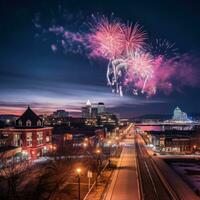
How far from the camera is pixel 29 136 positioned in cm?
6838

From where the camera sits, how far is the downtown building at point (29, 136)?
217ft

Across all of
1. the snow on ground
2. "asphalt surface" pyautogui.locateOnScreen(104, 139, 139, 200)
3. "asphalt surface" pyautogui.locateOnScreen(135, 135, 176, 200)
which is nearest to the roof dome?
"asphalt surface" pyautogui.locateOnScreen(104, 139, 139, 200)

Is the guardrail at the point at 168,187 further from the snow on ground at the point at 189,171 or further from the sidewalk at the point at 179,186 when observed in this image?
the snow on ground at the point at 189,171

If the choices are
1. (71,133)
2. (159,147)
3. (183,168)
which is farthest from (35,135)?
(159,147)

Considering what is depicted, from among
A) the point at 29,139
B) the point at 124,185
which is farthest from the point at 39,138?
the point at 124,185

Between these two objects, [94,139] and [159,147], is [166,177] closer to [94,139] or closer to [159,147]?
[94,139]

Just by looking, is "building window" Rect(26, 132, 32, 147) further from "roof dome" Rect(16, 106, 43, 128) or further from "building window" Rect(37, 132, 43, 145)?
"roof dome" Rect(16, 106, 43, 128)

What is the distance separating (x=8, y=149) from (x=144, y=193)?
2900cm

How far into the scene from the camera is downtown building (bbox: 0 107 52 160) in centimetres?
6625

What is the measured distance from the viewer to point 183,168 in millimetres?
66625

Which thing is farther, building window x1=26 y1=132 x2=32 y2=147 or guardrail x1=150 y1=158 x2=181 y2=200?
building window x1=26 y1=132 x2=32 y2=147

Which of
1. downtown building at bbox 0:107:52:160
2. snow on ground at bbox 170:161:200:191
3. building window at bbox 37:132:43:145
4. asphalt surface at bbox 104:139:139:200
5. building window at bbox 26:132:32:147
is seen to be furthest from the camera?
building window at bbox 37:132:43:145

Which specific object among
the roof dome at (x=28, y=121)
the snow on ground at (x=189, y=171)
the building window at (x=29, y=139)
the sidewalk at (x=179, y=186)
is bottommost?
the snow on ground at (x=189, y=171)

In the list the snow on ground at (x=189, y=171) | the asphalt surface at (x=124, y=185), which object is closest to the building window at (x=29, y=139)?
the asphalt surface at (x=124, y=185)
